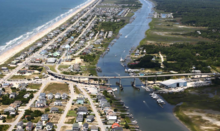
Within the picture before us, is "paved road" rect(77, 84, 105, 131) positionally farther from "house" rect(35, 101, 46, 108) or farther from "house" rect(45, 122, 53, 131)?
"house" rect(35, 101, 46, 108)

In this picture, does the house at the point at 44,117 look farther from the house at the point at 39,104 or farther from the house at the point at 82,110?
the house at the point at 82,110

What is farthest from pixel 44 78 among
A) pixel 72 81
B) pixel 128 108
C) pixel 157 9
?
pixel 157 9

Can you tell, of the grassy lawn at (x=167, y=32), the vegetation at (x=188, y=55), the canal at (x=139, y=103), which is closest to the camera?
the canal at (x=139, y=103)

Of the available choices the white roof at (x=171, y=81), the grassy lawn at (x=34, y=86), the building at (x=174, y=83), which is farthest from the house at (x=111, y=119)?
the white roof at (x=171, y=81)

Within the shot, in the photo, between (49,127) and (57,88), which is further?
(57,88)

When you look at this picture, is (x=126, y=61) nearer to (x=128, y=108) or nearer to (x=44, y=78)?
(x=44, y=78)

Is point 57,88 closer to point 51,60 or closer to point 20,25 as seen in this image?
point 51,60

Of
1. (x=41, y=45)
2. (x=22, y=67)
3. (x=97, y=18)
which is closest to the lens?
(x=22, y=67)

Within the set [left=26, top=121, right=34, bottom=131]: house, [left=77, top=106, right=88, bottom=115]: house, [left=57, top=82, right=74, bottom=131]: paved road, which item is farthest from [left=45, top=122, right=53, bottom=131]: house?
[left=77, top=106, right=88, bottom=115]: house

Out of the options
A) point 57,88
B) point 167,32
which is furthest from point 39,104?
point 167,32
